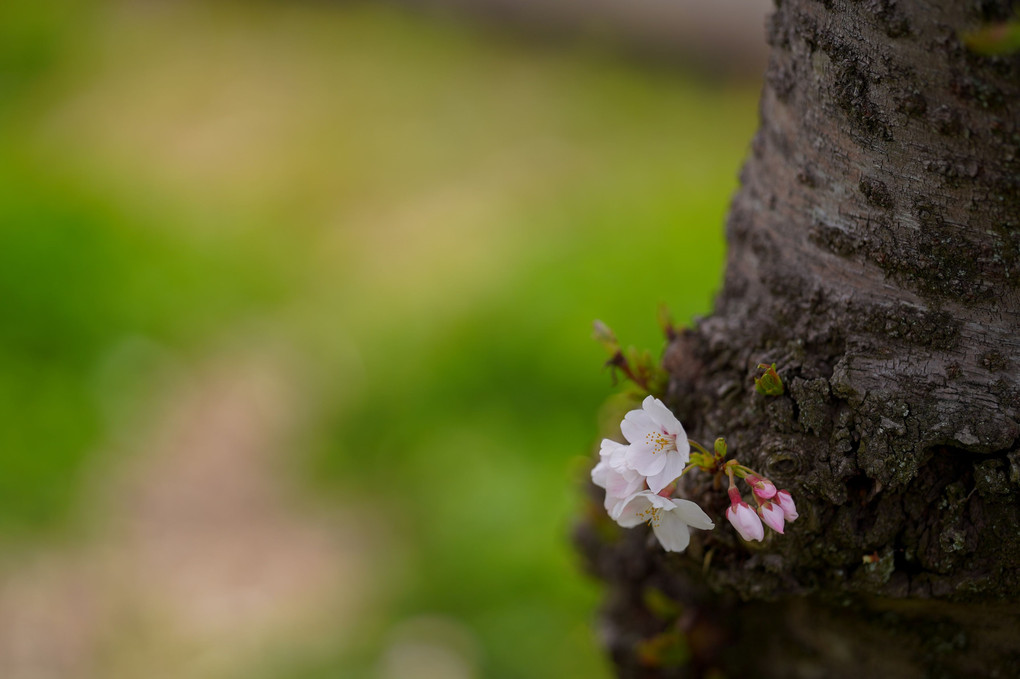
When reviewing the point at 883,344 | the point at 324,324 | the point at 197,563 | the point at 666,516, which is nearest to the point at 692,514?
the point at 666,516

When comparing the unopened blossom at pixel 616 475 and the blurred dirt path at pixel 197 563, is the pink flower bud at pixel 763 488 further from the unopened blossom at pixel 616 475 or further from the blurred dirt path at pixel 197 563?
the blurred dirt path at pixel 197 563

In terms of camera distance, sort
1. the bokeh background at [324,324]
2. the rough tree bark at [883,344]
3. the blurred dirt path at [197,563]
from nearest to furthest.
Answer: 1. the rough tree bark at [883,344]
2. the blurred dirt path at [197,563]
3. the bokeh background at [324,324]

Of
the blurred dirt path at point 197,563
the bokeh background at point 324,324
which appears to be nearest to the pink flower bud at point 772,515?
the bokeh background at point 324,324

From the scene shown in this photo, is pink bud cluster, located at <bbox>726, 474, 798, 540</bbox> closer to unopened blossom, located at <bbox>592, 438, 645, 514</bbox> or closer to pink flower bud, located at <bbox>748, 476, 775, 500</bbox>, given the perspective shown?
pink flower bud, located at <bbox>748, 476, 775, 500</bbox>

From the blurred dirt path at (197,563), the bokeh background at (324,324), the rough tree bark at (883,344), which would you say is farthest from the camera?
the bokeh background at (324,324)

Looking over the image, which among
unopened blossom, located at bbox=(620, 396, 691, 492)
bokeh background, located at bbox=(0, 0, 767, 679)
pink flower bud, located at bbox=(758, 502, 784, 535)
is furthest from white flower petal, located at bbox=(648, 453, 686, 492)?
bokeh background, located at bbox=(0, 0, 767, 679)

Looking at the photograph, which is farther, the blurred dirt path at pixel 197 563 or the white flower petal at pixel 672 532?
the blurred dirt path at pixel 197 563

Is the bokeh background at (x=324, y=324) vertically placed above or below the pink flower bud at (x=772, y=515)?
below

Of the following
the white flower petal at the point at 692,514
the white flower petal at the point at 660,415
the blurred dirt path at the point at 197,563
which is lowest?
the blurred dirt path at the point at 197,563
